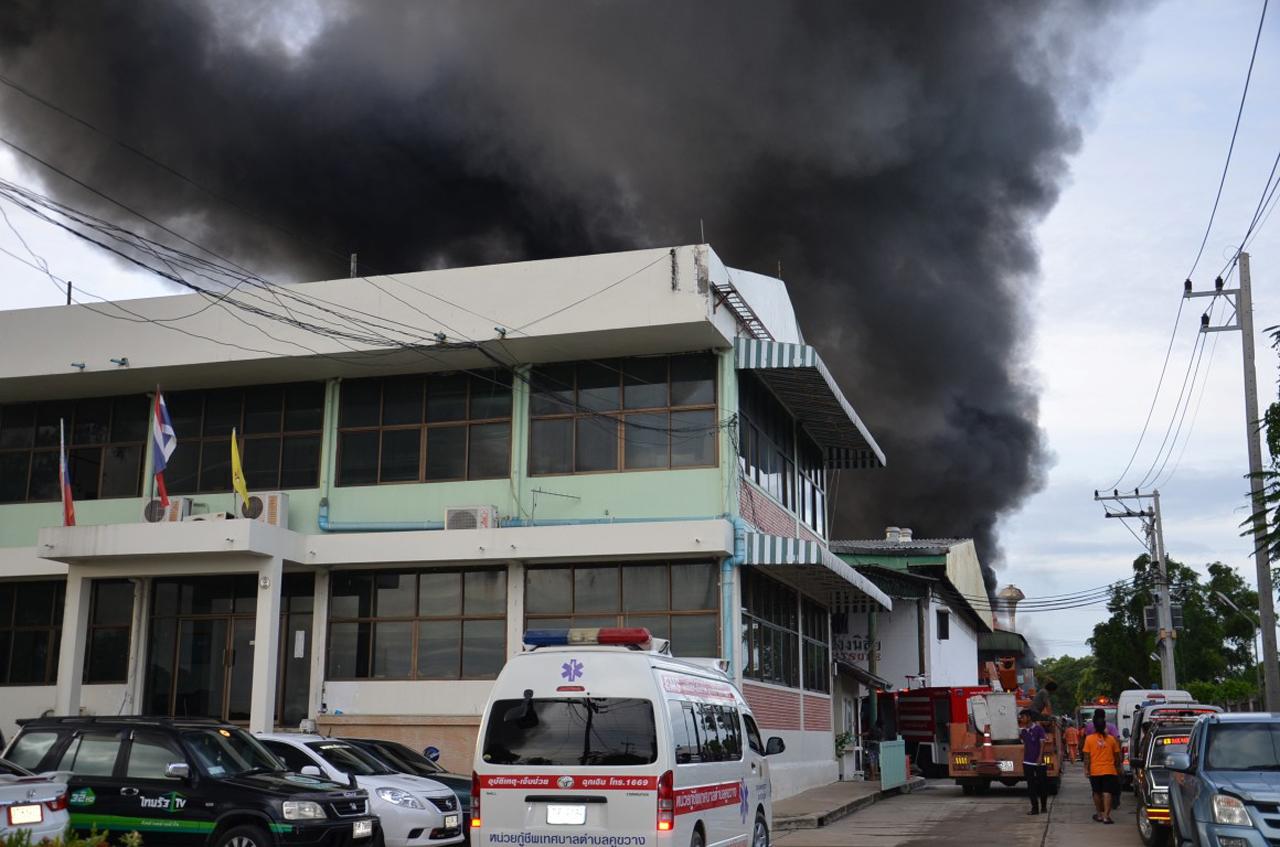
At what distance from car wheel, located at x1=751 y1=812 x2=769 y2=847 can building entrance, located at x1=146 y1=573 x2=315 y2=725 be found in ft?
41.0

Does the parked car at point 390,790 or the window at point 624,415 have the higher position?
the window at point 624,415

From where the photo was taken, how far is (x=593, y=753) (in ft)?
34.6

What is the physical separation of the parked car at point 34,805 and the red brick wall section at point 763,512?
13.7 m

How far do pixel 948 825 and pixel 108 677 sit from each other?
16178 mm

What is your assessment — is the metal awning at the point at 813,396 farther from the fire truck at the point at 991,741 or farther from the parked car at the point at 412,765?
the parked car at the point at 412,765

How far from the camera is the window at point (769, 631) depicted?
2258cm

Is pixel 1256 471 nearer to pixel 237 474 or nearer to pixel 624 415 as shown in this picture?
pixel 624 415

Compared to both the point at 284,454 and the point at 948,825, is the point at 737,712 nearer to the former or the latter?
the point at 948,825

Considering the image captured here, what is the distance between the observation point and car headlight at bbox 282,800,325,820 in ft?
39.1

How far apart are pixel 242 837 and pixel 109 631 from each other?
567 inches

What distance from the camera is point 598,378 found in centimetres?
2325

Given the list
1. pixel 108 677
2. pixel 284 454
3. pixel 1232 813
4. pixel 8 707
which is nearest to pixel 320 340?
pixel 284 454

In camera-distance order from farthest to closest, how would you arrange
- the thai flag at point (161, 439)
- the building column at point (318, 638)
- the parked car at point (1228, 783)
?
1. the building column at point (318, 638)
2. the thai flag at point (161, 439)
3. the parked car at point (1228, 783)

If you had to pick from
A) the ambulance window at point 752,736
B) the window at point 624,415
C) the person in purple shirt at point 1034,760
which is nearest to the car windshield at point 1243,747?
the ambulance window at point 752,736
